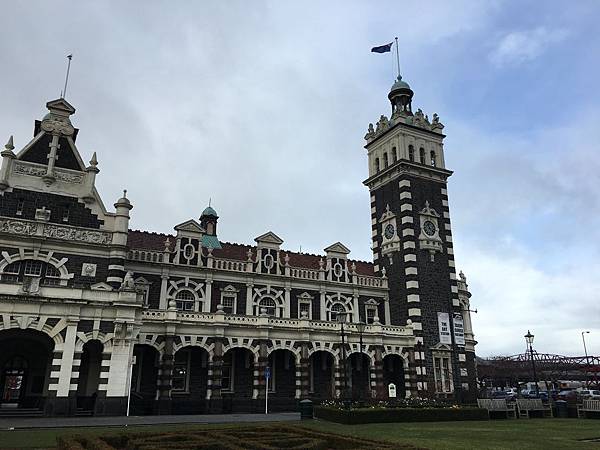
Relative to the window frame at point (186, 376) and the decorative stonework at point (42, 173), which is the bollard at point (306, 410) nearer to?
the window frame at point (186, 376)

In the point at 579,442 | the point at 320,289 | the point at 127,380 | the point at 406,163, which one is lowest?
the point at 579,442

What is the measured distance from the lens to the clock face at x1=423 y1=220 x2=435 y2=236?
5050cm

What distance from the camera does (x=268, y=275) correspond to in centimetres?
4453

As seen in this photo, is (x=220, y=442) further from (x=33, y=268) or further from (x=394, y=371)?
(x=394, y=371)

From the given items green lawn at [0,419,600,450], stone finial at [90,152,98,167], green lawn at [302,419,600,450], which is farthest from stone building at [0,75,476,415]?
green lawn at [302,419,600,450]

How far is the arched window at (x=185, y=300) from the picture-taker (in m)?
40.7

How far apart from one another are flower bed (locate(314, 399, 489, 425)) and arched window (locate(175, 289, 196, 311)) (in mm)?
15463

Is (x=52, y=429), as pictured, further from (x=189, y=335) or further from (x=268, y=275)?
(x=268, y=275)

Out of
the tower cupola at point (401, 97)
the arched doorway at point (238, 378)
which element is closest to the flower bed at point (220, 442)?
the arched doorway at point (238, 378)

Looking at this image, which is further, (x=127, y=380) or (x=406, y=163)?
(x=406, y=163)

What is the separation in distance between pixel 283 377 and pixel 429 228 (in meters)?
21.4

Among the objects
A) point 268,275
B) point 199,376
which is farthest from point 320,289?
point 199,376

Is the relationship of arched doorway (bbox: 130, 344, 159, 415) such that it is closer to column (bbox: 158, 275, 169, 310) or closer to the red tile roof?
column (bbox: 158, 275, 169, 310)

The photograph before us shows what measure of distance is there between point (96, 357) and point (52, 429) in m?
12.6
